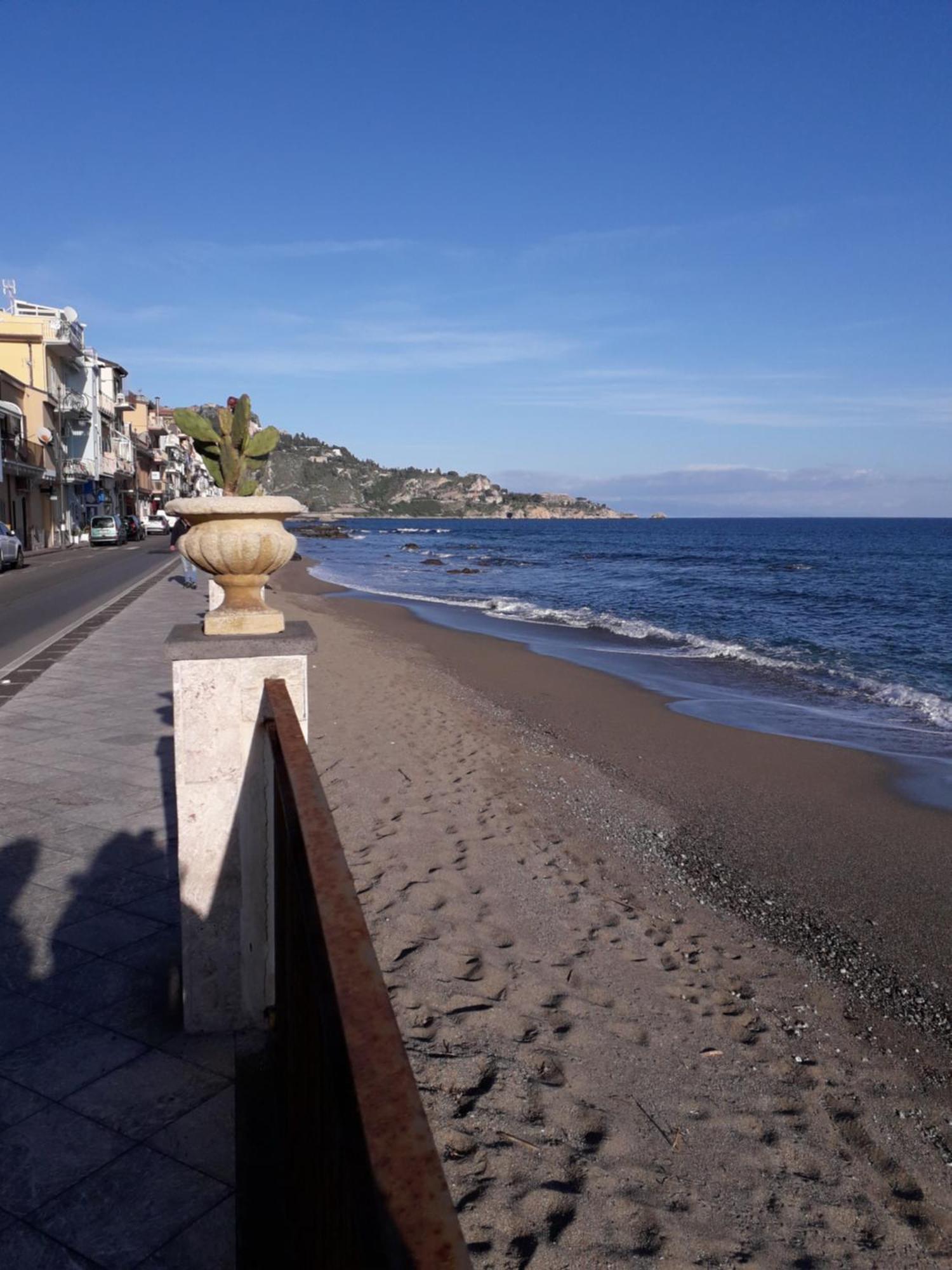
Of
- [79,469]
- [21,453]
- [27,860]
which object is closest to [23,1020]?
[27,860]

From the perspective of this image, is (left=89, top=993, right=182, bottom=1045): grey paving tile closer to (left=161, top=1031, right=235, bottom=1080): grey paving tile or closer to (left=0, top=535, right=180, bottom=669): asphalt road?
(left=161, top=1031, right=235, bottom=1080): grey paving tile

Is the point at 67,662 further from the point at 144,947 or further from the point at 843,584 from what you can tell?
the point at 843,584

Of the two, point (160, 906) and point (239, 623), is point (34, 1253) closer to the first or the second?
point (239, 623)

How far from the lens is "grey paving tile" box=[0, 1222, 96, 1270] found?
224cm

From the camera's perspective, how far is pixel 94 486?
5194 centimetres

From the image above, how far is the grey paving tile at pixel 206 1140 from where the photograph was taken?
2.60m

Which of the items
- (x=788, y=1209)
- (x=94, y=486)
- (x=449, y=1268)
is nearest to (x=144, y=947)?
(x=788, y=1209)

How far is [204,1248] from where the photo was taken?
2.31m

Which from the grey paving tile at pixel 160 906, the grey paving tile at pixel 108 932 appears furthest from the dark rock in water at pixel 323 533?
the grey paving tile at pixel 108 932

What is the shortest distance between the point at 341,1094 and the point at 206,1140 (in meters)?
1.99

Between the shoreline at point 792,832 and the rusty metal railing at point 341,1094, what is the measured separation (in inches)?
150

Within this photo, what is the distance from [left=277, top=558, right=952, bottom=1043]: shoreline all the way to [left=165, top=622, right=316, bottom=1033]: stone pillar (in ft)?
10.9

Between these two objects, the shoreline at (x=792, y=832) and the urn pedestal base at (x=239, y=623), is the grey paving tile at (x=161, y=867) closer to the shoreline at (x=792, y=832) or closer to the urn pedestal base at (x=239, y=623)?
the urn pedestal base at (x=239, y=623)

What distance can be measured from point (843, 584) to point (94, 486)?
41.5 m
